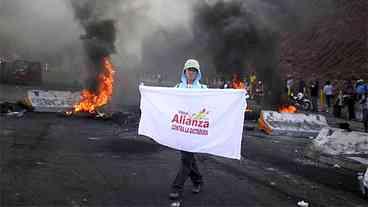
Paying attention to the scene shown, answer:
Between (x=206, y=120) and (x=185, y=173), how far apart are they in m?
0.71

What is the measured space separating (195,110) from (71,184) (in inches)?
79.0

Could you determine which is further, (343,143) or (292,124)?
(292,124)

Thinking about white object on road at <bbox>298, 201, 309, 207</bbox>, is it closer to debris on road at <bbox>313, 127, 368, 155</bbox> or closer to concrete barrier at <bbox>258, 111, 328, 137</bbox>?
debris on road at <bbox>313, 127, 368, 155</bbox>

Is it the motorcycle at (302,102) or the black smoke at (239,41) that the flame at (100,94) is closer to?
the black smoke at (239,41)

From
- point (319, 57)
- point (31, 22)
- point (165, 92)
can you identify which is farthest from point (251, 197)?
point (31, 22)

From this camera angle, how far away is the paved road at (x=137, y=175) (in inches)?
208

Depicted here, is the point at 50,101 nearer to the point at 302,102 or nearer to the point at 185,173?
the point at 185,173

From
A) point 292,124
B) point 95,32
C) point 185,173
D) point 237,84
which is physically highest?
point 95,32

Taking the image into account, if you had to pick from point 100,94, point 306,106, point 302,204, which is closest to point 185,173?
point 302,204

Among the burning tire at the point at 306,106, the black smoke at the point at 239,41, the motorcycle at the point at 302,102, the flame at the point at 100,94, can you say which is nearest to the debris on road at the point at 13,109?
the flame at the point at 100,94

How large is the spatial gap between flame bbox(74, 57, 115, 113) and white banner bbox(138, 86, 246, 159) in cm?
A: 1067

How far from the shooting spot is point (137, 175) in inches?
254

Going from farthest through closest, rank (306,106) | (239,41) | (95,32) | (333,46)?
(333,46)
(239,41)
(306,106)
(95,32)

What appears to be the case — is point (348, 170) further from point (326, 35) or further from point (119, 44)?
point (119, 44)
